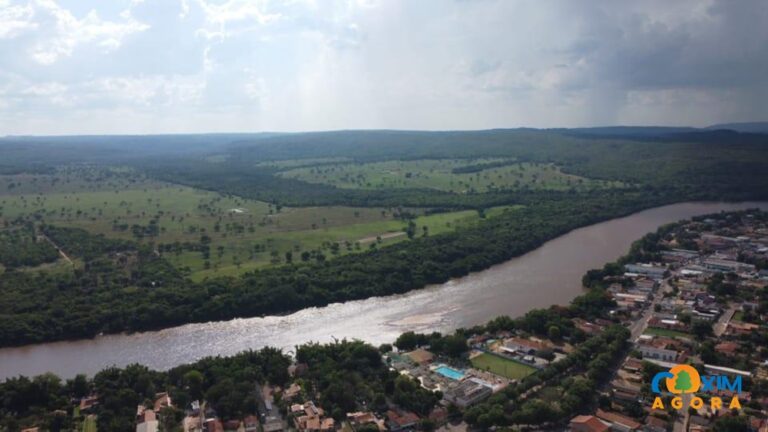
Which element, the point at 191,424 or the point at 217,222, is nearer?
the point at 191,424

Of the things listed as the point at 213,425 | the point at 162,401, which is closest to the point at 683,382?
the point at 213,425

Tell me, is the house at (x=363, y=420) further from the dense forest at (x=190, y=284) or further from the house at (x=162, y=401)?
the dense forest at (x=190, y=284)

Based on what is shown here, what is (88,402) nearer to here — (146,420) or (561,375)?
(146,420)

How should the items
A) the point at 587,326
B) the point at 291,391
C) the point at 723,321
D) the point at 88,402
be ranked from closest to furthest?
1. the point at 88,402
2. the point at 291,391
3. the point at 587,326
4. the point at 723,321

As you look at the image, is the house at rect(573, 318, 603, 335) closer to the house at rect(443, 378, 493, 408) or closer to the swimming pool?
the swimming pool

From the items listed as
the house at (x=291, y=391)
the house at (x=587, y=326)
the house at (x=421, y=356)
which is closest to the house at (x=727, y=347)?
the house at (x=587, y=326)

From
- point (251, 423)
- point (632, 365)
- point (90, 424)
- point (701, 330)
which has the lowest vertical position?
point (90, 424)

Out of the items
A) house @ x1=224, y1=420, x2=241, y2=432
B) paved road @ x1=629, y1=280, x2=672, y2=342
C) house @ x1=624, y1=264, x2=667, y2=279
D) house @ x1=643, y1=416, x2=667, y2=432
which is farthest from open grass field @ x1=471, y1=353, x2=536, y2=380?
house @ x1=624, y1=264, x2=667, y2=279
